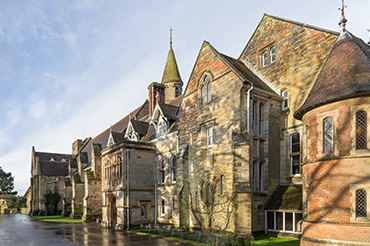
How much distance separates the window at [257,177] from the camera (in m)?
16.4

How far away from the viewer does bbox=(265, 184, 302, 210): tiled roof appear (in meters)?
15.1

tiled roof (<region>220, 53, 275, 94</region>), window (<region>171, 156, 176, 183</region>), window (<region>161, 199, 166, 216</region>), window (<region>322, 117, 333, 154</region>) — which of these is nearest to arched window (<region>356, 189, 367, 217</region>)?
window (<region>322, 117, 333, 154</region>)

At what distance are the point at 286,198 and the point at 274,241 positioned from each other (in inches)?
98.8

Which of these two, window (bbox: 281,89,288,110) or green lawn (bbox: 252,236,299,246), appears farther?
window (bbox: 281,89,288,110)

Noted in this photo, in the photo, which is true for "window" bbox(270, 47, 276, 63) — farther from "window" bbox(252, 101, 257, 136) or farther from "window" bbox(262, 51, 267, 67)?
"window" bbox(252, 101, 257, 136)

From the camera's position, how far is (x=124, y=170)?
78.7 feet

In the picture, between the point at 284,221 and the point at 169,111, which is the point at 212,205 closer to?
the point at 284,221

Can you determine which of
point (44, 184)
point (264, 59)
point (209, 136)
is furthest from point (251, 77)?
point (44, 184)

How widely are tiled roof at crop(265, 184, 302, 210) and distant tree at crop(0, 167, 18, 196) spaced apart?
10373cm

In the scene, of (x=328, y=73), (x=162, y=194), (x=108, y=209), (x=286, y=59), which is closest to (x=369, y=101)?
(x=328, y=73)

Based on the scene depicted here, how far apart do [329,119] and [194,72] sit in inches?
434

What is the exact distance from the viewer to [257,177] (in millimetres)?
16500

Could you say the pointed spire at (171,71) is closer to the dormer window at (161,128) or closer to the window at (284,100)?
the dormer window at (161,128)

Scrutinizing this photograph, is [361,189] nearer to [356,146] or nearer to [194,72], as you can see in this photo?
[356,146]
